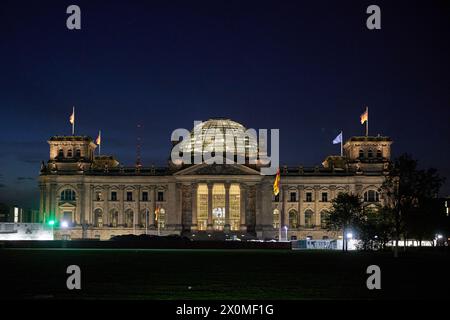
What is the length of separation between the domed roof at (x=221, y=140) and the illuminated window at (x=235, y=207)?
1349cm

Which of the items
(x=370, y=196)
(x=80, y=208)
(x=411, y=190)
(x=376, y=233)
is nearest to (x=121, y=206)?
(x=80, y=208)

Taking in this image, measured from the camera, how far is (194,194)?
15675cm

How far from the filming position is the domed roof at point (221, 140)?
570ft

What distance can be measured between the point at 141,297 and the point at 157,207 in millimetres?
130224

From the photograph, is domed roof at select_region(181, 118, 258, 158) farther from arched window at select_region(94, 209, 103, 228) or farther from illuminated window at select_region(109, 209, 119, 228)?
arched window at select_region(94, 209, 103, 228)

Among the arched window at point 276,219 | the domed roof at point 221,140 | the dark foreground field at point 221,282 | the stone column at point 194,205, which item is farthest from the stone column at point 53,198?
the dark foreground field at point 221,282

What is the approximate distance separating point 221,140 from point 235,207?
796 inches

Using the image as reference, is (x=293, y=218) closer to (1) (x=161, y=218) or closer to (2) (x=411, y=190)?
(1) (x=161, y=218)
